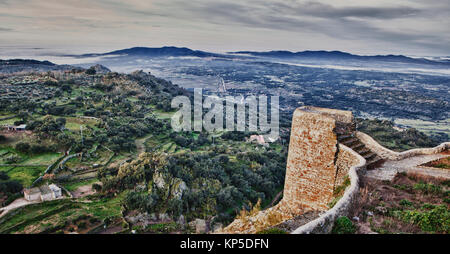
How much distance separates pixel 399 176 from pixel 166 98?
161 feet

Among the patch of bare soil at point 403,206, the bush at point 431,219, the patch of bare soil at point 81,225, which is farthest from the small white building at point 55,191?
the bush at point 431,219

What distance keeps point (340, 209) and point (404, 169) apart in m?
4.05

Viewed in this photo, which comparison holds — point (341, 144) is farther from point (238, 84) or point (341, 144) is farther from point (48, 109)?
point (238, 84)

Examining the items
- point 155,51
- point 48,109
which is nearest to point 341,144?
point 48,109

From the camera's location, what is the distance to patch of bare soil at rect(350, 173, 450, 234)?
5074mm

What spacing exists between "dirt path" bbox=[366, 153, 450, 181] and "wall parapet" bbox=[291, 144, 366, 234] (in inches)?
25.8

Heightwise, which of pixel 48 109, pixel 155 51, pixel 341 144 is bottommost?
pixel 48 109

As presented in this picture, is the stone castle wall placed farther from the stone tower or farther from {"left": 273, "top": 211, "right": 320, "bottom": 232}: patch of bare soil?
{"left": 273, "top": 211, "right": 320, "bottom": 232}: patch of bare soil

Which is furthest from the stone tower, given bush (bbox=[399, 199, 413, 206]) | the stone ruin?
bush (bbox=[399, 199, 413, 206])

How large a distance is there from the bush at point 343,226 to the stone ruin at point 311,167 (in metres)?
2.05

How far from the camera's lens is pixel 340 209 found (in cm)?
516

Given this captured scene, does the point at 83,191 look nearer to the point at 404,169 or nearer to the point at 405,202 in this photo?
the point at 404,169

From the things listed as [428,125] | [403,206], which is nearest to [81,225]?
[403,206]

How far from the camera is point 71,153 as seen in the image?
85.4ft
